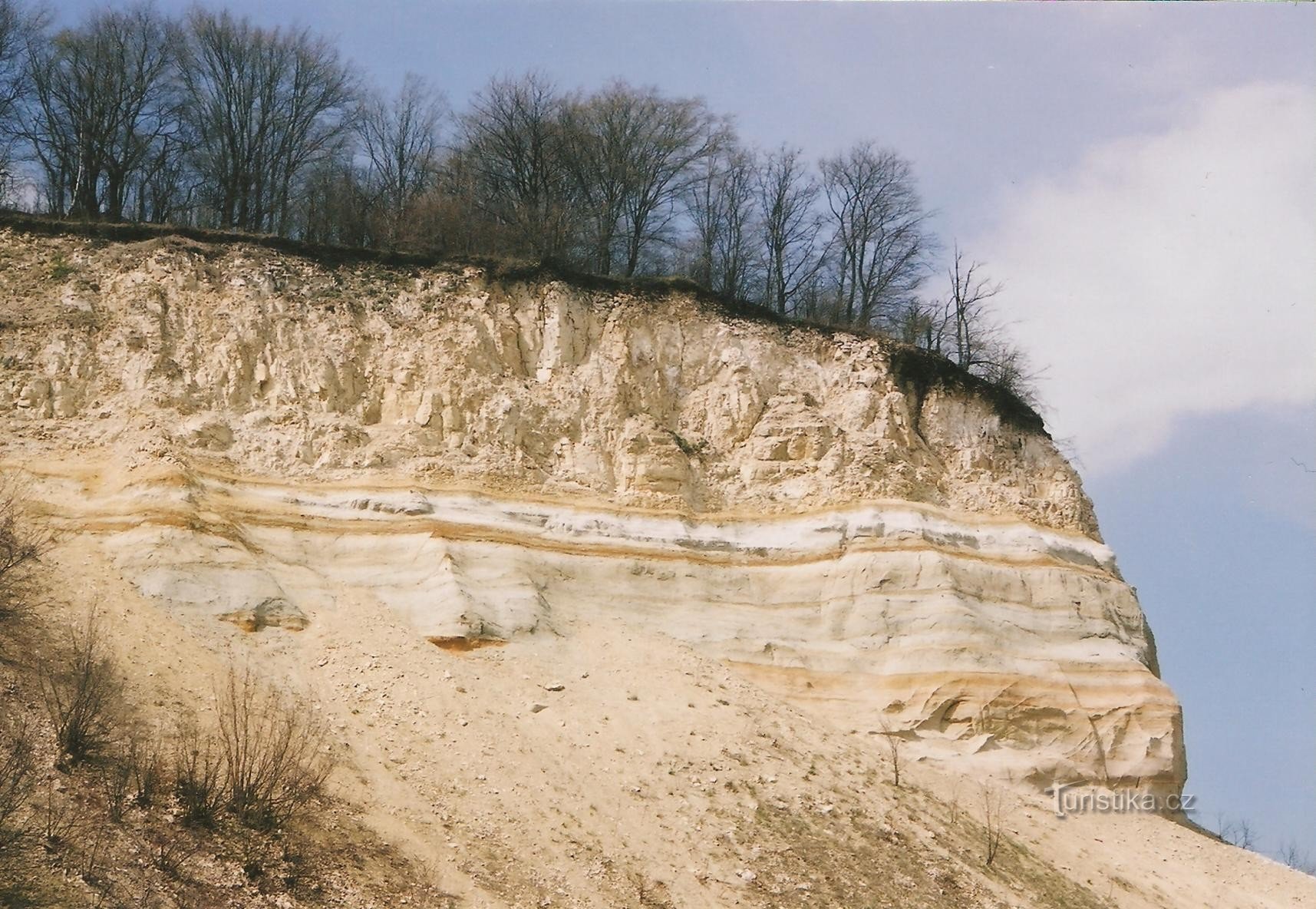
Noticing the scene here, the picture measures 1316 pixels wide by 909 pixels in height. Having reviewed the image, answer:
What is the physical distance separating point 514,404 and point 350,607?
20.0ft

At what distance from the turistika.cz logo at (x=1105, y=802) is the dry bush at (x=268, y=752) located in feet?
42.2

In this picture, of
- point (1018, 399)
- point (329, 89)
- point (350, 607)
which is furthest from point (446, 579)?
point (329, 89)

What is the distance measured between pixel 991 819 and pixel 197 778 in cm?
1264

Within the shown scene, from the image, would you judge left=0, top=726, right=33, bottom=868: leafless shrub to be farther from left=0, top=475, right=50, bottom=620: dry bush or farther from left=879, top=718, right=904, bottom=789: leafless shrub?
left=879, top=718, right=904, bottom=789: leafless shrub

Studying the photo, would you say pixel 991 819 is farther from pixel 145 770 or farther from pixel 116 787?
pixel 116 787

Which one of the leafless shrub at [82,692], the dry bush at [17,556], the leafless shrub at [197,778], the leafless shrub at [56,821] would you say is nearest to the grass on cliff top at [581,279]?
the dry bush at [17,556]

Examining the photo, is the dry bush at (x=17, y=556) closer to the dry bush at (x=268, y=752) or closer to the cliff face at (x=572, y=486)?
the cliff face at (x=572, y=486)

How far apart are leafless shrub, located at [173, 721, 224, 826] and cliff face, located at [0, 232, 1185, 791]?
4.00 meters

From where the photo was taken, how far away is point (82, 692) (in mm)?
17797

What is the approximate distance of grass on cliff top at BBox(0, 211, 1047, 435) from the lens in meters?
28.9

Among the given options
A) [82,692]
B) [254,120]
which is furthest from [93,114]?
[82,692]

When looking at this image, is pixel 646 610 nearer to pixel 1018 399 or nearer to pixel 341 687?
pixel 341 687

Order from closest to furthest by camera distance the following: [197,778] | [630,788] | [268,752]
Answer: [197,778]
[268,752]
[630,788]

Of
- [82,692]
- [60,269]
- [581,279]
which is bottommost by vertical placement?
[82,692]
